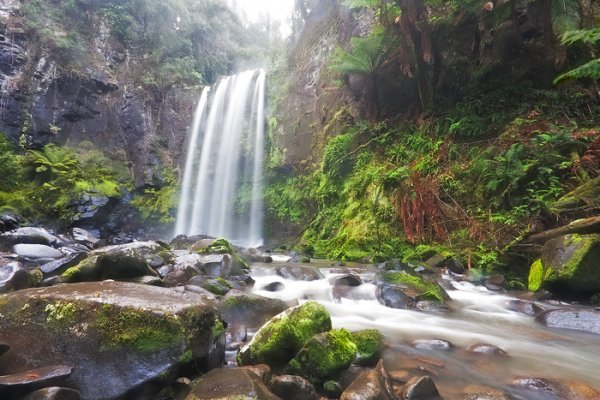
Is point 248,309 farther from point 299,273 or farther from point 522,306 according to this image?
point 522,306

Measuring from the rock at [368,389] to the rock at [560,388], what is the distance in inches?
41.6

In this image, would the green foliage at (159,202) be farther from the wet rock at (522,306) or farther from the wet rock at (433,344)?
the wet rock at (433,344)

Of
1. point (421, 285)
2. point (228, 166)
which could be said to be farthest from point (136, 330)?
point (228, 166)

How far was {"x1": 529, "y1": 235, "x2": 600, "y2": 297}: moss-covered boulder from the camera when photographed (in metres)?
4.36

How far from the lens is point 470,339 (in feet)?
12.0

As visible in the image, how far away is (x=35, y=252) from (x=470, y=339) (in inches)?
281

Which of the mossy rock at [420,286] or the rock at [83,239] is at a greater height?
the rock at [83,239]

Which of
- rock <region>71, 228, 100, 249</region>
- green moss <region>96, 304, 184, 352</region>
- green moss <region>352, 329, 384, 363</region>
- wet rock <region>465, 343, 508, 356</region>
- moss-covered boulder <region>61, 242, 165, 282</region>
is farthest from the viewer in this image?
rock <region>71, 228, 100, 249</region>

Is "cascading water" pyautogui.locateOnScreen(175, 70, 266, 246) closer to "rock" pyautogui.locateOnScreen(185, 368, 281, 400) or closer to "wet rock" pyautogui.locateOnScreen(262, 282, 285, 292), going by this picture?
"wet rock" pyautogui.locateOnScreen(262, 282, 285, 292)

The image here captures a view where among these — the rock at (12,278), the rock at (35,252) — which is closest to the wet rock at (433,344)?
the rock at (12,278)

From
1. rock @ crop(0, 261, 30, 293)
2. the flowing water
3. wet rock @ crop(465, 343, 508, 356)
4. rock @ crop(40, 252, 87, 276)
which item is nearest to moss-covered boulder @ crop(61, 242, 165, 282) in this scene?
rock @ crop(0, 261, 30, 293)

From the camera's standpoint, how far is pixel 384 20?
996 centimetres

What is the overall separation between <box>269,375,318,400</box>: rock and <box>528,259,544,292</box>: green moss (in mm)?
4158

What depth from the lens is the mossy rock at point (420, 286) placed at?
4.76m
